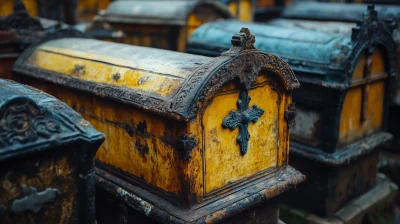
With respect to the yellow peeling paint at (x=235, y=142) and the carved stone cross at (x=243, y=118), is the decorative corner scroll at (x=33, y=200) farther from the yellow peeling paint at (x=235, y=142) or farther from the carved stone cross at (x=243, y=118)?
the carved stone cross at (x=243, y=118)

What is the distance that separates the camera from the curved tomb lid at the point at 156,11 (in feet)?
24.6

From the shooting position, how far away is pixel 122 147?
3627 millimetres

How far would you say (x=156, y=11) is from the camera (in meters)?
7.80

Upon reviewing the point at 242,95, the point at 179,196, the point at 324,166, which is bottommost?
the point at 324,166

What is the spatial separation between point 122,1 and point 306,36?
4.85 m

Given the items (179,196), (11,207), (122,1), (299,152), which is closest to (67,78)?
(179,196)

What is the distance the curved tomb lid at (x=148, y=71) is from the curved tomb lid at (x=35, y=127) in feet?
2.23

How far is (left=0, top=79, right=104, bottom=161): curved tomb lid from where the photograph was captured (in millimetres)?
2211

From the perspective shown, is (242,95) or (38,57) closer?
(242,95)

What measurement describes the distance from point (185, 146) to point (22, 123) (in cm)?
110

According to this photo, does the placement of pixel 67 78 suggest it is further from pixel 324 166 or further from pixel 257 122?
pixel 324 166

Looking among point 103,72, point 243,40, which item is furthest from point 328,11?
point 103,72

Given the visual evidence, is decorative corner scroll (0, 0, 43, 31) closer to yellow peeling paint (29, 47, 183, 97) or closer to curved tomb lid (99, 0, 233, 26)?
yellow peeling paint (29, 47, 183, 97)

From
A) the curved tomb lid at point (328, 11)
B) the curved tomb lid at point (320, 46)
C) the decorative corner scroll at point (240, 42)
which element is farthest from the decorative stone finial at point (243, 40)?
the curved tomb lid at point (328, 11)
